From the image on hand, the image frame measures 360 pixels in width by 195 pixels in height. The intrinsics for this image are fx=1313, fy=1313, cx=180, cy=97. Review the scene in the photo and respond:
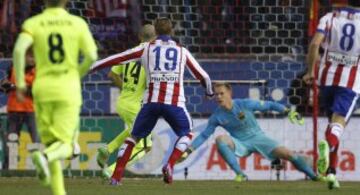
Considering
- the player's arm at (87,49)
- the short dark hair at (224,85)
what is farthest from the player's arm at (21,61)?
the short dark hair at (224,85)

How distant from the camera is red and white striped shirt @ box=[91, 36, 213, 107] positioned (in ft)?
48.0

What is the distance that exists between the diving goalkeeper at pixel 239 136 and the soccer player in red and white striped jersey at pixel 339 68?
3250 mm

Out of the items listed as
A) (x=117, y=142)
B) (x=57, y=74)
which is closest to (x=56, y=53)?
(x=57, y=74)

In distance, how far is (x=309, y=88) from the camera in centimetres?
1936

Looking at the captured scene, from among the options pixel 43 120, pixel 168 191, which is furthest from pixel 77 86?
pixel 168 191

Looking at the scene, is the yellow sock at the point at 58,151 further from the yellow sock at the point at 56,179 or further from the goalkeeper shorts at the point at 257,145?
the goalkeeper shorts at the point at 257,145

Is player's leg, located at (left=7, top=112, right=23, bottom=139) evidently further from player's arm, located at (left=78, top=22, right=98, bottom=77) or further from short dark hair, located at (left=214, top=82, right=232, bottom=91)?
player's arm, located at (left=78, top=22, right=98, bottom=77)

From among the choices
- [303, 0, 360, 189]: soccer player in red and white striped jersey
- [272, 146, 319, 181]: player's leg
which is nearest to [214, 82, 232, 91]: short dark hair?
[272, 146, 319, 181]: player's leg

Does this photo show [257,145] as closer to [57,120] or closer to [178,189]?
[178,189]

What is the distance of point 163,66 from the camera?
48.1 feet

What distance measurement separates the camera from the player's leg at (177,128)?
48.0ft

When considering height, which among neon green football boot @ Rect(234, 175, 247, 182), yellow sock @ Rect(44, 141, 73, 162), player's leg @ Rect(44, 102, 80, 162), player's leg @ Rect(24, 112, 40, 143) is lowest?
neon green football boot @ Rect(234, 175, 247, 182)

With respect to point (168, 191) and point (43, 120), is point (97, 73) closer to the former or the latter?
point (168, 191)

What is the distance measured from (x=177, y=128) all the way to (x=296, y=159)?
11.3ft
